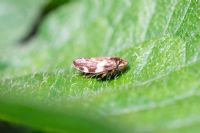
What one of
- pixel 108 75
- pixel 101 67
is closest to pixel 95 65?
pixel 101 67

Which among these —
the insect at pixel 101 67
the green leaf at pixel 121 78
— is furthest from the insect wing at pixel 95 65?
the green leaf at pixel 121 78

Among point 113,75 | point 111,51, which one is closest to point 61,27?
point 111,51

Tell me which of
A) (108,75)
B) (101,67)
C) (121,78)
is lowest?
(121,78)

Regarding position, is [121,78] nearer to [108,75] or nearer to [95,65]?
[108,75]

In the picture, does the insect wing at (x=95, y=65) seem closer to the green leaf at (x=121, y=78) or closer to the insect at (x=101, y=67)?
the insect at (x=101, y=67)

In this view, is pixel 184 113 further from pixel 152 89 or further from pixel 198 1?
pixel 198 1

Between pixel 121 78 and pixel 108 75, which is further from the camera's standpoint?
pixel 108 75

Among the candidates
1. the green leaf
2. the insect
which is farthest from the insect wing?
the green leaf

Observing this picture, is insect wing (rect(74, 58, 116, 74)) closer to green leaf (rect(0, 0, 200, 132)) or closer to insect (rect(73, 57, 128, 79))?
insect (rect(73, 57, 128, 79))
